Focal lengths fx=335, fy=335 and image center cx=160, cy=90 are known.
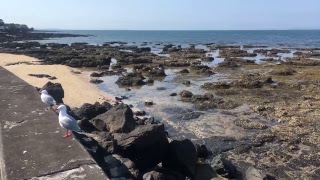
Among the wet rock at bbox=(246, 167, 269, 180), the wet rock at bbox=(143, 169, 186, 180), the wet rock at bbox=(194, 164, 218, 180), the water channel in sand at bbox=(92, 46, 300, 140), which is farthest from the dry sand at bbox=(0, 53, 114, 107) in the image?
the wet rock at bbox=(246, 167, 269, 180)

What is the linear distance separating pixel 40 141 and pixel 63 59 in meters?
30.1

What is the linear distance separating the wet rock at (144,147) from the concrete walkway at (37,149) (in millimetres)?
2047

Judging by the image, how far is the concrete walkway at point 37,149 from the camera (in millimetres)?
5172

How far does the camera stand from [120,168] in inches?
299

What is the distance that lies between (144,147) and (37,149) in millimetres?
3321

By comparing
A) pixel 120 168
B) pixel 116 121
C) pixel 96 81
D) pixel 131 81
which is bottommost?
pixel 96 81

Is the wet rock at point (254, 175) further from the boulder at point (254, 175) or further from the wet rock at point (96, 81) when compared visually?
the wet rock at point (96, 81)

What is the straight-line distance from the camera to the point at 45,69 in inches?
1121

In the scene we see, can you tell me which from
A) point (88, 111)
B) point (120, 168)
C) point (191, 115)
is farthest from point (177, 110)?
point (120, 168)

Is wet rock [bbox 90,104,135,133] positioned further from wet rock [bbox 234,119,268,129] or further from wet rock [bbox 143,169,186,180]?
wet rock [bbox 234,119,268,129]

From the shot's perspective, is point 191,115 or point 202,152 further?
point 191,115

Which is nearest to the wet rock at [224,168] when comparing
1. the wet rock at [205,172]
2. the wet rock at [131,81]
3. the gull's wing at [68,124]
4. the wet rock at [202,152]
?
the wet rock at [205,172]

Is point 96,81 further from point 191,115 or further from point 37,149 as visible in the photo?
point 37,149

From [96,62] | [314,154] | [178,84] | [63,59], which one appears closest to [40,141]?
[314,154]
